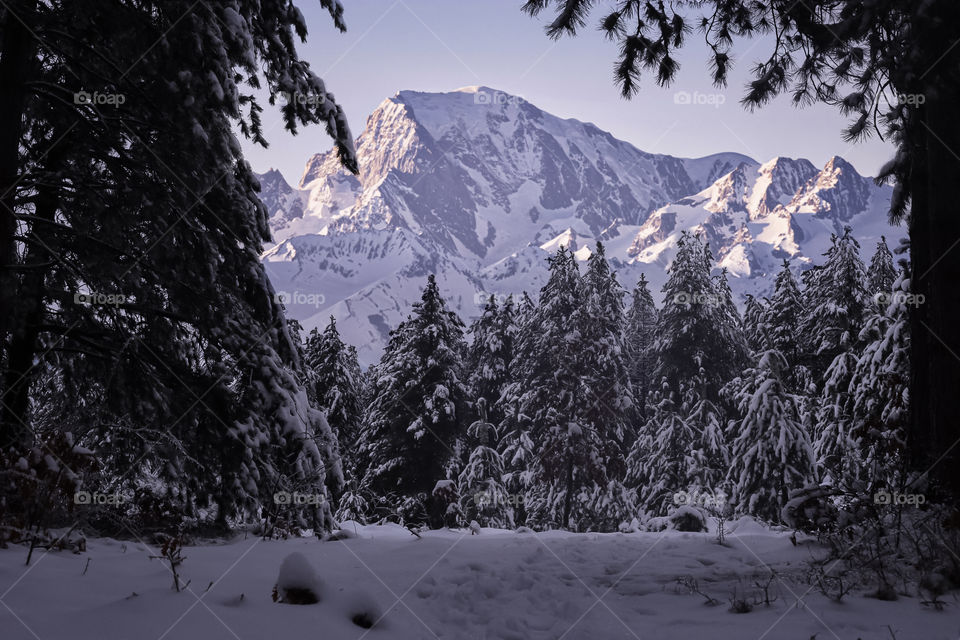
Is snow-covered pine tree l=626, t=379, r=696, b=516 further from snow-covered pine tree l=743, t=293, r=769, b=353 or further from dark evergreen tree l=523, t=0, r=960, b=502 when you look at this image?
dark evergreen tree l=523, t=0, r=960, b=502

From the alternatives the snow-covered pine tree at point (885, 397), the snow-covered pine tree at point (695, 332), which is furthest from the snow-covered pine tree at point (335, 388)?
the snow-covered pine tree at point (885, 397)

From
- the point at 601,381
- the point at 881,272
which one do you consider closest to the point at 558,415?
the point at 601,381

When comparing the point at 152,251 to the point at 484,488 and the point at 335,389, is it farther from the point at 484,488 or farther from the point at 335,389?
the point at 335,389

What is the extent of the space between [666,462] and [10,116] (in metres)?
22.9

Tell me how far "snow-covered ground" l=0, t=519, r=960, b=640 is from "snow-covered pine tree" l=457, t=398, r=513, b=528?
600 inches

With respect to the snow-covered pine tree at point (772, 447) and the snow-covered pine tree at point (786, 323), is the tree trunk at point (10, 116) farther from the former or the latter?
the snow-covered pine tree at point (786, 323)

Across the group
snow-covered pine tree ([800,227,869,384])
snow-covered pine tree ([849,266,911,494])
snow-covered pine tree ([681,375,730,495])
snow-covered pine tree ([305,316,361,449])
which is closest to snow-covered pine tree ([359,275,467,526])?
snow-covered pine tree ([305,316,361,449])

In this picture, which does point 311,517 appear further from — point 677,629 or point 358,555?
point 677,629

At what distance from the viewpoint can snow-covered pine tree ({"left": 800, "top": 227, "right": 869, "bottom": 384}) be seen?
20.5 meters

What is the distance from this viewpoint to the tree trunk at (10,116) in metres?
5.26

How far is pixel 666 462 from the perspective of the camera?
2405 cm

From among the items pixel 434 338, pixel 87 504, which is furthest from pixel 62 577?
pixel 434 338

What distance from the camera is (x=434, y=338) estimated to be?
75.8 feet

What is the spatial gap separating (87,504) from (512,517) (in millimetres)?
19472
